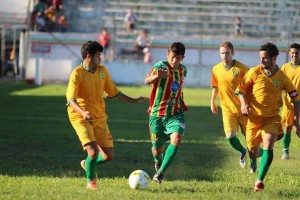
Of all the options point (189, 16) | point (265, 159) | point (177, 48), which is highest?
point (177, 48)

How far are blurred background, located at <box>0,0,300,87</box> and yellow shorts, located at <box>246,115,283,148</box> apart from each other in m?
30.4

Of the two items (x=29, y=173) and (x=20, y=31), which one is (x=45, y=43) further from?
(x=29, y=173)

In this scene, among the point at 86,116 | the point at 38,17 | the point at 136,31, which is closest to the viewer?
the point at 86,116

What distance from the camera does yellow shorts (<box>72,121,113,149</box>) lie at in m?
10.4

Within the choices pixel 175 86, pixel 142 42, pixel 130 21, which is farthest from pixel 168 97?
pixel 130 21

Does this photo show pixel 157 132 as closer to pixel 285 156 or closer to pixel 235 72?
pixel 235 72

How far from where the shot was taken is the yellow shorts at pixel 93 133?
34.2 ft

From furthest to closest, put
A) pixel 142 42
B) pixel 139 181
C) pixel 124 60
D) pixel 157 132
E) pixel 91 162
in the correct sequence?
1. pixel 142 42
2. pixel 124 60
3. pixel 157 132
4. pixel 91 162
5. pixel 139 181

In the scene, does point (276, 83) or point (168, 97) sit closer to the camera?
point (276, 83)

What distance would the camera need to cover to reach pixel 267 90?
36.8ft

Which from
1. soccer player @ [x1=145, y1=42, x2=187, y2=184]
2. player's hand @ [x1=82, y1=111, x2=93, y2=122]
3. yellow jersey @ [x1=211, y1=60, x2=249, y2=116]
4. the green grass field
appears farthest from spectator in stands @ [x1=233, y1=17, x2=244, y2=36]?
player's hand @ [x1=82, y1=111, x2=93, y2=122]

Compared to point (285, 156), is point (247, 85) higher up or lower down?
higher up

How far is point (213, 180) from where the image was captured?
11.7 meters

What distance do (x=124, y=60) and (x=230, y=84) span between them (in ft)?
96.1
